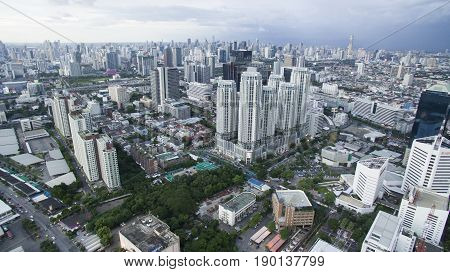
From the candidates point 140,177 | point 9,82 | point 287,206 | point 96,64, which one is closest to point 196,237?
point 287,206

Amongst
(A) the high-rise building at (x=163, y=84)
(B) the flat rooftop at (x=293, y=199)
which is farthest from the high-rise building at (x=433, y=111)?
(A) the high-rise building at (x=163, y=84)

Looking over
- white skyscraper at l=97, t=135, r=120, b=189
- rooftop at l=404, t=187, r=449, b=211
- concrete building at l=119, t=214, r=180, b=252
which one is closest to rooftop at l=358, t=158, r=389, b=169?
rooftop at l=404, t=187, r=449, b=211

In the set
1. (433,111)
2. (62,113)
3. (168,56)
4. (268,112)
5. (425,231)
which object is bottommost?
(425,231)

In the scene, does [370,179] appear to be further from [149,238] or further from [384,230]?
[149,238]

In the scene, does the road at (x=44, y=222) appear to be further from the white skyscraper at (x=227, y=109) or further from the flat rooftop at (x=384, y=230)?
the white skyscraper at (x=227, y=109)

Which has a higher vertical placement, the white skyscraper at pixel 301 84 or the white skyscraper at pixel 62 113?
the white skyscraper at pixel 301 84

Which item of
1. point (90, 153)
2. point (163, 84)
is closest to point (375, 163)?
point (90, 153)
